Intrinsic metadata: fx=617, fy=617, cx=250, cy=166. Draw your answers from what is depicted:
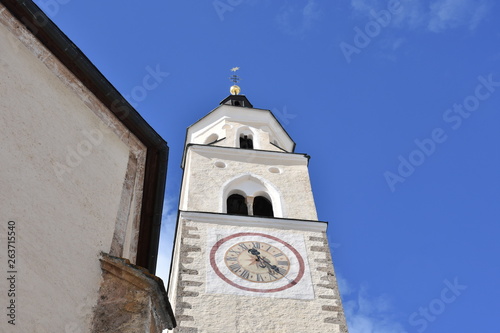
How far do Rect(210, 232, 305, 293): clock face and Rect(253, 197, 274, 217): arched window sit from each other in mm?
1891

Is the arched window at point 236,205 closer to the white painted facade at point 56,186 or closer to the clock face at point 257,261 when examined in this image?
the clock face at point 257,261

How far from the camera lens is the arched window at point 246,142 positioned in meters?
19.3

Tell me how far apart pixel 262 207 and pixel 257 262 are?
305 centimetres

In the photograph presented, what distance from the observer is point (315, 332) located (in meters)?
11.5

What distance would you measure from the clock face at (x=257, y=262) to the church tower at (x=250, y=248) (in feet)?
0.07

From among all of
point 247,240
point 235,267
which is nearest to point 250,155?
point 247,240

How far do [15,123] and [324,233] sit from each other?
10.6 m

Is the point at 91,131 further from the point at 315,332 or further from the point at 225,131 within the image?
the point at 225,131

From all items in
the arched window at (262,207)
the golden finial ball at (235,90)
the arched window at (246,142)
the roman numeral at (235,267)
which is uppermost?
the golden finial ball at (235,90)

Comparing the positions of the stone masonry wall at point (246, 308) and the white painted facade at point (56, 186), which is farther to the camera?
the stone masonry wall at point (246, 308)

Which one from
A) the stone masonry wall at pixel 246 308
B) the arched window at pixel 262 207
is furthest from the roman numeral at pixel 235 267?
the arched window at pixel 262 207

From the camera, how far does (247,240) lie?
1366 cm

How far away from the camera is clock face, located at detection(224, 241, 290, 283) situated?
A: 1273 centimetres

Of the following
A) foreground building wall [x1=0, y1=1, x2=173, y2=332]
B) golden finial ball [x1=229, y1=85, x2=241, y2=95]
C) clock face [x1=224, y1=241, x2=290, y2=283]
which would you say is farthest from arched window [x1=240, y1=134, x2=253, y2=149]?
foreground building wall [x1=0, y1=1, x2=173, y2=332]
